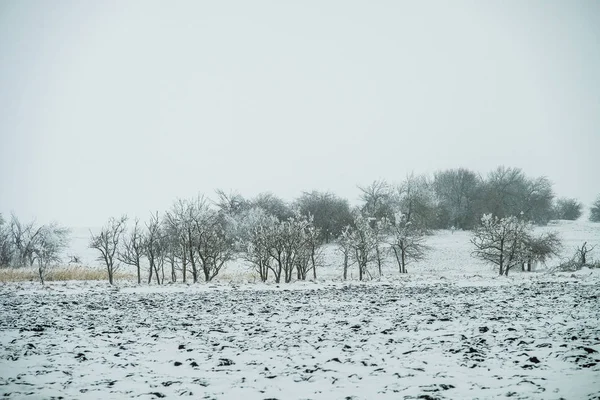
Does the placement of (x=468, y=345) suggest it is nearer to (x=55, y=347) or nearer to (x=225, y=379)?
(x=225, y=379)

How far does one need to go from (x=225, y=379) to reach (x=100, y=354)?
3530 millimetres

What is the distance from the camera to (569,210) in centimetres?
9244

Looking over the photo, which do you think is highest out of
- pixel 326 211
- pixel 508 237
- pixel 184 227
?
pixel 326 211

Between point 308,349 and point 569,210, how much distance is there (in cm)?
11200

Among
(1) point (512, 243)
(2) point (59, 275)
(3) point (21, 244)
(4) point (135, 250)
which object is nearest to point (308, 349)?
A: (2) point (59, 275)

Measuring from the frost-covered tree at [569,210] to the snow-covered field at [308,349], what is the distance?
98.1 meters

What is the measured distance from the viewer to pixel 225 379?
6.31 metres

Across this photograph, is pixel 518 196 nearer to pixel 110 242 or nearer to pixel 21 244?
pixel 110 242

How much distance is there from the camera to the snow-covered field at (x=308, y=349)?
5.69 metres

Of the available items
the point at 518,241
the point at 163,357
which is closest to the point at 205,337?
the point at 163,357

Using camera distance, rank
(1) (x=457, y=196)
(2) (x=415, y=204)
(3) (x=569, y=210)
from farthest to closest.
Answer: (3) (x=569, y=210) < (1) (x=457, y=196) < (2) (x=415, y=204)

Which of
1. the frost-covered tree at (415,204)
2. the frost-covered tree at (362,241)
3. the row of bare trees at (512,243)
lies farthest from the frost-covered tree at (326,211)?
the row of bare trees at (512,243)

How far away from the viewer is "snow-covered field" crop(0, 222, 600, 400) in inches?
224

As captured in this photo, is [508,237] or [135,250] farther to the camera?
[508,237]
